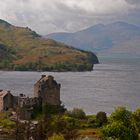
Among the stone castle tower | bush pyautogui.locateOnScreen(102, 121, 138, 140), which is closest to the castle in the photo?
the stone castle tower

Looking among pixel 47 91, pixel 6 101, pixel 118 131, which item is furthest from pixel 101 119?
pixel 118 131

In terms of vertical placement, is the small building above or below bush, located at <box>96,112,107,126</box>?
above

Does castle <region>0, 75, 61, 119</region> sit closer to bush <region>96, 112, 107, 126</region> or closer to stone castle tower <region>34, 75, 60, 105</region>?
stone castle tower <region>34, 75, 60, 105</region>

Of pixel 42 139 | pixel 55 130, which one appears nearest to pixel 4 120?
pixel 55 130

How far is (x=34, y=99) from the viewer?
112m

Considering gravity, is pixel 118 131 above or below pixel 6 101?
below

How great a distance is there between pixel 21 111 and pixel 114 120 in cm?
4384

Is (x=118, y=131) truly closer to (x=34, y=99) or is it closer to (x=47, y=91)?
(x=34, y=99)

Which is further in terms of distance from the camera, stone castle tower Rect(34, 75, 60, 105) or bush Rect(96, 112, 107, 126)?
stone castle tower Rect(34, 75, 60, 105)

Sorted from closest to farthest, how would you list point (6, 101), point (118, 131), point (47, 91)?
point (118, 131), point (6, 101), point (47, 91)

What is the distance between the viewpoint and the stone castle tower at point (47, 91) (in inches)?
4601

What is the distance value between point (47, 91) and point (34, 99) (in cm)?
656

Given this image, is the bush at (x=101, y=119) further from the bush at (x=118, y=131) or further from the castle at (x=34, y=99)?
the bush at (x=118, y=131)

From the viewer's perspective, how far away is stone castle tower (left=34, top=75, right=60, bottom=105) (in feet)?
383
